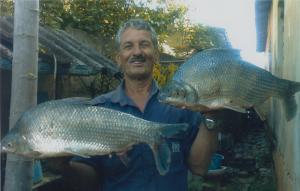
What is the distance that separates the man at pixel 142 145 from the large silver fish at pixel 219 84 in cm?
29

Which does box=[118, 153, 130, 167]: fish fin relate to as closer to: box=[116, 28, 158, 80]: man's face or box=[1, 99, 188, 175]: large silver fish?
box=[1, 99, 188, 175]: large silver fish

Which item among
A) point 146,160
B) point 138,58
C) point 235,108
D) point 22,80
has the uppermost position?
point 138,58

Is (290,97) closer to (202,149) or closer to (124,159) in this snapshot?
(202,149)

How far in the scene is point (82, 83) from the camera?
35.8 feet

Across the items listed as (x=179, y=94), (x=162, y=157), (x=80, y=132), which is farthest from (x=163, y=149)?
(x=80, y=132)

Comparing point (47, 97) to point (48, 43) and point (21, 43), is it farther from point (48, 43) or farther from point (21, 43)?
point (21, 43)

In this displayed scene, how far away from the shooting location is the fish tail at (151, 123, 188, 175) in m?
2.97

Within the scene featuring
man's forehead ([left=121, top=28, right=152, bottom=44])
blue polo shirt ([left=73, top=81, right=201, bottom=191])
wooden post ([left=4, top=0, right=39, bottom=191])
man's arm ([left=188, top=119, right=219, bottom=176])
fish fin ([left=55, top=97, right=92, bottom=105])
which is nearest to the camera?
fish fin ([left=55, top=97, right=92, bottom=105])

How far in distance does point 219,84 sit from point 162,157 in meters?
0.54

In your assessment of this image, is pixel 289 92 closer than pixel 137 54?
Yes

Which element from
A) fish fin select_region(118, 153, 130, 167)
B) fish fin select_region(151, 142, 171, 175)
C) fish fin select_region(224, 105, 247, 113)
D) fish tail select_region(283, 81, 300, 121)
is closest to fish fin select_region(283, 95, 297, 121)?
fish tail select_region(283, 81, 300, 121)

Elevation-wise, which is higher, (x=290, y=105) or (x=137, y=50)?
(x=137, y=50)

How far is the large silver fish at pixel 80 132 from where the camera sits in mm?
2855

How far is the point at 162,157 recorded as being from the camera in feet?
9.85
